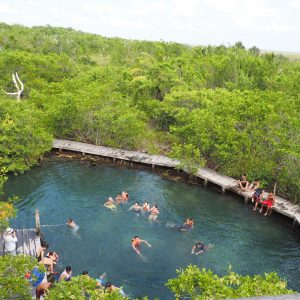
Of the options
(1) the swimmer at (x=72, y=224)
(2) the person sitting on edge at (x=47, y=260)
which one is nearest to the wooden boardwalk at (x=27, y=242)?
(2) the person sitting on edge at (x=47, y=260)

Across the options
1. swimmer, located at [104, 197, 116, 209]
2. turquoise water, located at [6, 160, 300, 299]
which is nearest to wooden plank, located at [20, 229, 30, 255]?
turquoise water, located at [6, 160, 300, 299]

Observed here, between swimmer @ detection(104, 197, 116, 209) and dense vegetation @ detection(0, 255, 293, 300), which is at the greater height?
dense vegetation @ detection(0, 255, 293, 300)

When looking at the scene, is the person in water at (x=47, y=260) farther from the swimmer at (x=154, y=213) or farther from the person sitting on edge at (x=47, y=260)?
the swimmer at (x=154, y=213)

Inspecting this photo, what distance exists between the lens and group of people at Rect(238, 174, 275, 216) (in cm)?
2805

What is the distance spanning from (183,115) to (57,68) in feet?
82.0

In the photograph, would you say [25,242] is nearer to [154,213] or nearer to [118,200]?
[118,200]

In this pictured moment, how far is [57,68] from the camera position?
177 ft

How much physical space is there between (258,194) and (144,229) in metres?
9.98

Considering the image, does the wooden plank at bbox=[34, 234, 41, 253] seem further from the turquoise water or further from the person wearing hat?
the turquoise water

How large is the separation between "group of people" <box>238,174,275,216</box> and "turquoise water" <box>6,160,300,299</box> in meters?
0.91

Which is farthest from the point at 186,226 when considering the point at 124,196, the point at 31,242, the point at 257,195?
the point at 31,242

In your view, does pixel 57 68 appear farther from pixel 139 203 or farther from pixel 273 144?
pixel 273 144

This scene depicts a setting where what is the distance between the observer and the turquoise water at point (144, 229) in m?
21.7

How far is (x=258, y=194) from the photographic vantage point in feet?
94.5
